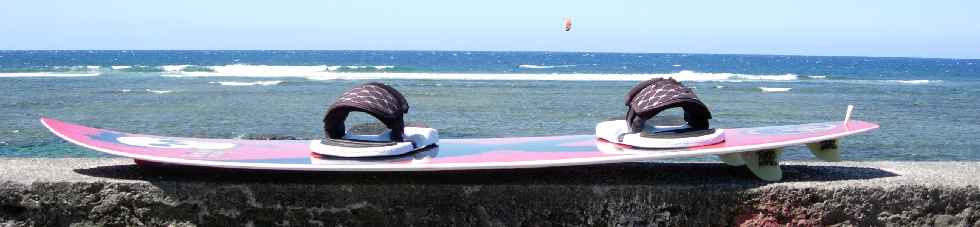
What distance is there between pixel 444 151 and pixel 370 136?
0.27m

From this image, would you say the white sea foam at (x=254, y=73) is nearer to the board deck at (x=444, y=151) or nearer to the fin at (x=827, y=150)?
the board deck at (x=444, y=151)

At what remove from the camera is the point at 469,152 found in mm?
3086

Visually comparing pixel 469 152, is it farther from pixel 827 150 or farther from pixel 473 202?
pixel 827 150

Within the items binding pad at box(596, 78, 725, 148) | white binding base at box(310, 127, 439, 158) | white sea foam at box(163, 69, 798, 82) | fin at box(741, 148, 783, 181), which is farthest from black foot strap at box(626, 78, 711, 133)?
white sea foam at box(163, 69, 798, 82)

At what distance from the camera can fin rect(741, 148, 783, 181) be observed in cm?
Answer: 284

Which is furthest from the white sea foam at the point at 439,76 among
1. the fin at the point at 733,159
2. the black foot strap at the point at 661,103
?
the fin at the point at 733,159

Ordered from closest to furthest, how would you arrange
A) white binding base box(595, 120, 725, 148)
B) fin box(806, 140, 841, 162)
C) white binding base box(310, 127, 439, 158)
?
white binding base box(310, 127, 439, 158) → white binding base box(595, 120, 725, 148) → fin box(806, 140, 841, 162)

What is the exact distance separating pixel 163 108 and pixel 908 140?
1141cm

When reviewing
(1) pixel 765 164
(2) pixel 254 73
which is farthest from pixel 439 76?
(1) pixel 765 164

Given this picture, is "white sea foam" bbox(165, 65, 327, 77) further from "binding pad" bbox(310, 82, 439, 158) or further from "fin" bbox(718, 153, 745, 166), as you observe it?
"fin" bbox(718, 153, 745, 166)

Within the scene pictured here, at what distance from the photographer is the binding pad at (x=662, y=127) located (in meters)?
2.96

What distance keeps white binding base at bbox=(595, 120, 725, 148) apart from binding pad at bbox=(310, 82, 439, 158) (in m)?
0.70

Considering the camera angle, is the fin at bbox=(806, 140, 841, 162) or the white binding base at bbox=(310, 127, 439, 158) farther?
the fin at bbox=(806, 140, 841, 162)

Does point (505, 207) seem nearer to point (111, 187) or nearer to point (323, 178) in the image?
point (323, 178)
